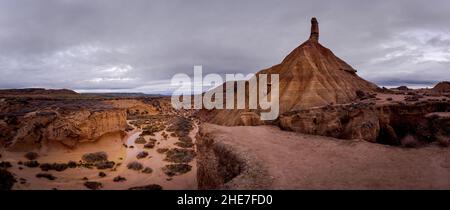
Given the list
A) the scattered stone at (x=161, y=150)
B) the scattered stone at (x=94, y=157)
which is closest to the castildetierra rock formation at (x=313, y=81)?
the scattered stone at (x=161, y=150)

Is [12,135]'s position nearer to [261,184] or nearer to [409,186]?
[261,184]

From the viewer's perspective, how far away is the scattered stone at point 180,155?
21484 millimetres

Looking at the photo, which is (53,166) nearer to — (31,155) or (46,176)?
(46,176)

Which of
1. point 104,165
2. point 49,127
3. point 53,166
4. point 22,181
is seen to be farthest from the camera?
point 49,127

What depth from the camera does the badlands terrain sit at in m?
8.55

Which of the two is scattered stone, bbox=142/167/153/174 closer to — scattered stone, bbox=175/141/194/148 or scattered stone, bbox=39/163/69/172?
scattered stone, bbox=39/163/69/172

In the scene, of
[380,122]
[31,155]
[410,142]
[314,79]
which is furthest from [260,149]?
[314,79]

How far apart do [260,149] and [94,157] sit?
46.3 ft

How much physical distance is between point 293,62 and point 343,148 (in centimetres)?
2227

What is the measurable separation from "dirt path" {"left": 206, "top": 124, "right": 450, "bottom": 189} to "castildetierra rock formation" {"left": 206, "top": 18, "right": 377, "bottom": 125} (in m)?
12.3

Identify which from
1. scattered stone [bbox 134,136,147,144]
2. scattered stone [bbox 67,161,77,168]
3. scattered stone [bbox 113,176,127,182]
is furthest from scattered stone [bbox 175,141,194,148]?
scattered stone [bbox 67,161,77,168]

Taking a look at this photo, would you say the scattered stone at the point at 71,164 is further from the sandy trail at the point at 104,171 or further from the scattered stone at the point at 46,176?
the scattered stone at the point at 46,176

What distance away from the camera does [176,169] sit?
19.1m
